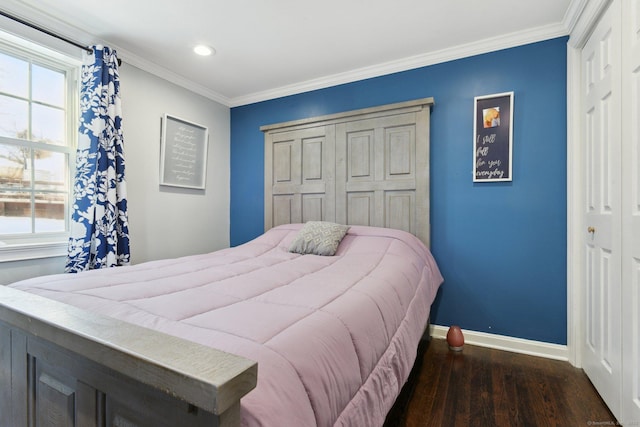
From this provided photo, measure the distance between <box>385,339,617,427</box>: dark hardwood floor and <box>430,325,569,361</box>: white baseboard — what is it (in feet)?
0.20

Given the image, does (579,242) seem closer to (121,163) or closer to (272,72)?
(272,72)

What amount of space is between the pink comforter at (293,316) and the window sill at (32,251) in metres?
0.85

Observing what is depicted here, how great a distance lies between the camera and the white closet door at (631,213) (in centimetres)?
135

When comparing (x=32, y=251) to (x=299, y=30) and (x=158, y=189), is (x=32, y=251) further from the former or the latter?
(x=299, y=30)

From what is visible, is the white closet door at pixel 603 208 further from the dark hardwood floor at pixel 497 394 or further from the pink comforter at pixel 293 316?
the pink comforter at pixel 293 316

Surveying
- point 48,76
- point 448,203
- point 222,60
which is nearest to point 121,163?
point 48,76

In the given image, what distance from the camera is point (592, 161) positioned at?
1.91 m

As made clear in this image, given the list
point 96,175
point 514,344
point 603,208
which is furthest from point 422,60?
point 96,175

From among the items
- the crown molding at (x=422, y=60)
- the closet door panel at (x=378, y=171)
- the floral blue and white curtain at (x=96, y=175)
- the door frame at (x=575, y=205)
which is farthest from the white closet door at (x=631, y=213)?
the floral blue and white curtain at (x=96, y=175)

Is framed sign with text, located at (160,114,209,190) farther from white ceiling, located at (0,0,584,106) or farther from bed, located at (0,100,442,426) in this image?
bed, located at (0,100,442,426)

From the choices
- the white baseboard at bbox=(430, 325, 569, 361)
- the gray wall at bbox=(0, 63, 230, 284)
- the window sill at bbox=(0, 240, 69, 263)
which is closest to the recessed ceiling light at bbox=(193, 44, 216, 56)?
the gray wall at bbox=(0, 63, 230, 284)

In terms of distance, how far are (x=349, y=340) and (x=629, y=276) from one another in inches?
54.5

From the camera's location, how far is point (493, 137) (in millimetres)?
2398

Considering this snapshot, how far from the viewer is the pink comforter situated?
2.46 feet
